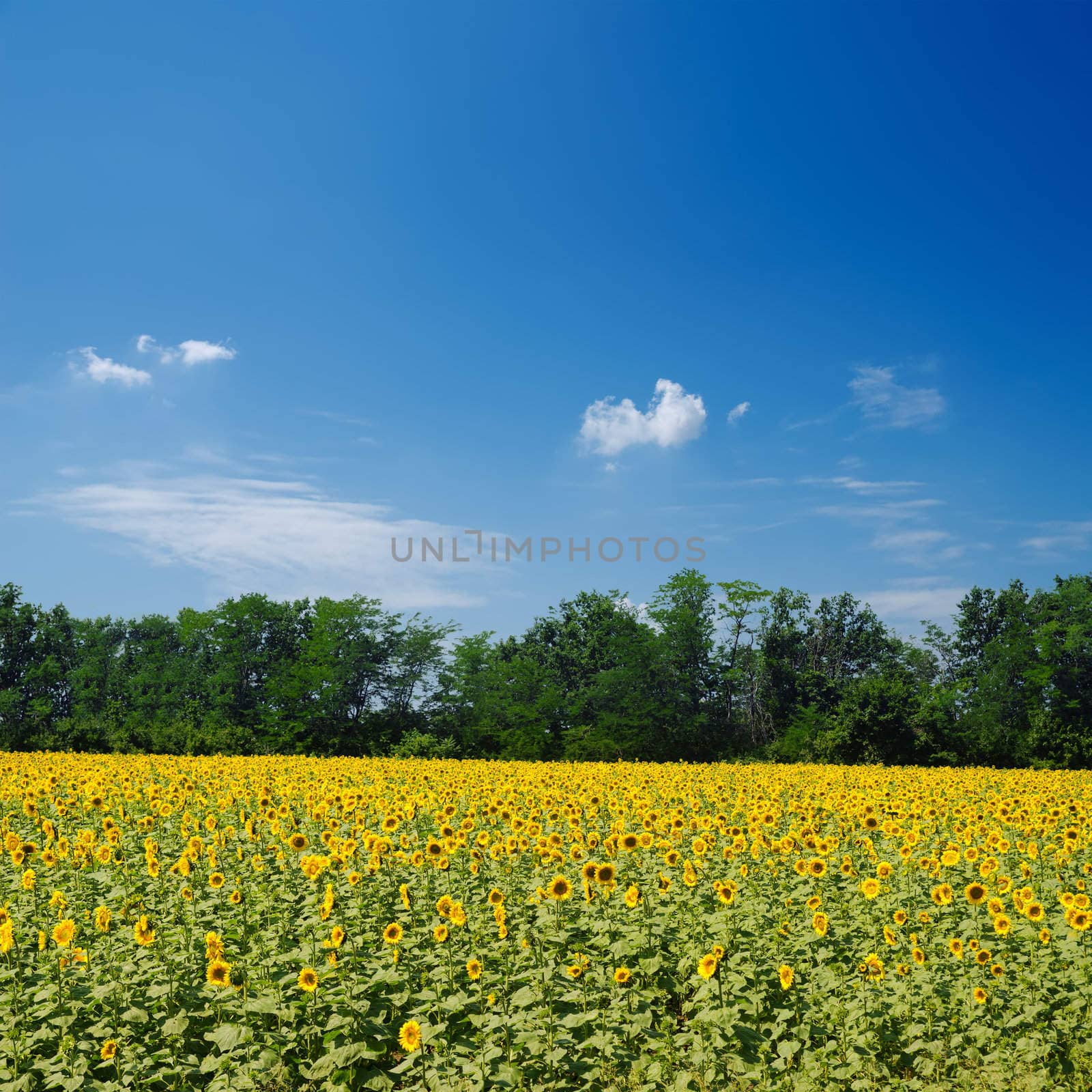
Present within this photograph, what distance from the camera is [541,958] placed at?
6215 mm

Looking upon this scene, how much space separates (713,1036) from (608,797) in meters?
9.17

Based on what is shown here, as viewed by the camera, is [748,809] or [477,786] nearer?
[748,809]

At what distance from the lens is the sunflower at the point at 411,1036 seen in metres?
4.95

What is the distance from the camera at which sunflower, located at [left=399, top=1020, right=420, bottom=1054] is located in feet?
16.3

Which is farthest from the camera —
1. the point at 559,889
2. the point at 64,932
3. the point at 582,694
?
the point at 582,694

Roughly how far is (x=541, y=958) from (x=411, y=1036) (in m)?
1.42

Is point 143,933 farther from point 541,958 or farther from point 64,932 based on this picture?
point 541,958

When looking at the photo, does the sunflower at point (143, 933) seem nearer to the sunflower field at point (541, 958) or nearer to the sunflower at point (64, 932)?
the sunflower field at point (541, 958)

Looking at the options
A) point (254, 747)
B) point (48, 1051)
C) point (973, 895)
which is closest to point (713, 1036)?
point (973, 895)

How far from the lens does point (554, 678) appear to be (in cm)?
6600

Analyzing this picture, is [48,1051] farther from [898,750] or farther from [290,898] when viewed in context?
[898,750]

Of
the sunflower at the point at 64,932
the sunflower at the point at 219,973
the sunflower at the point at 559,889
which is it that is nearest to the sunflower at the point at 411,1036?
the sunflower at the point at 219,973

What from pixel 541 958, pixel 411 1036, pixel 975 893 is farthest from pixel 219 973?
pixel 975 893

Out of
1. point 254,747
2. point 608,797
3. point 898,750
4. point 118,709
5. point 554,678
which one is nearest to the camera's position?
point 608,797
